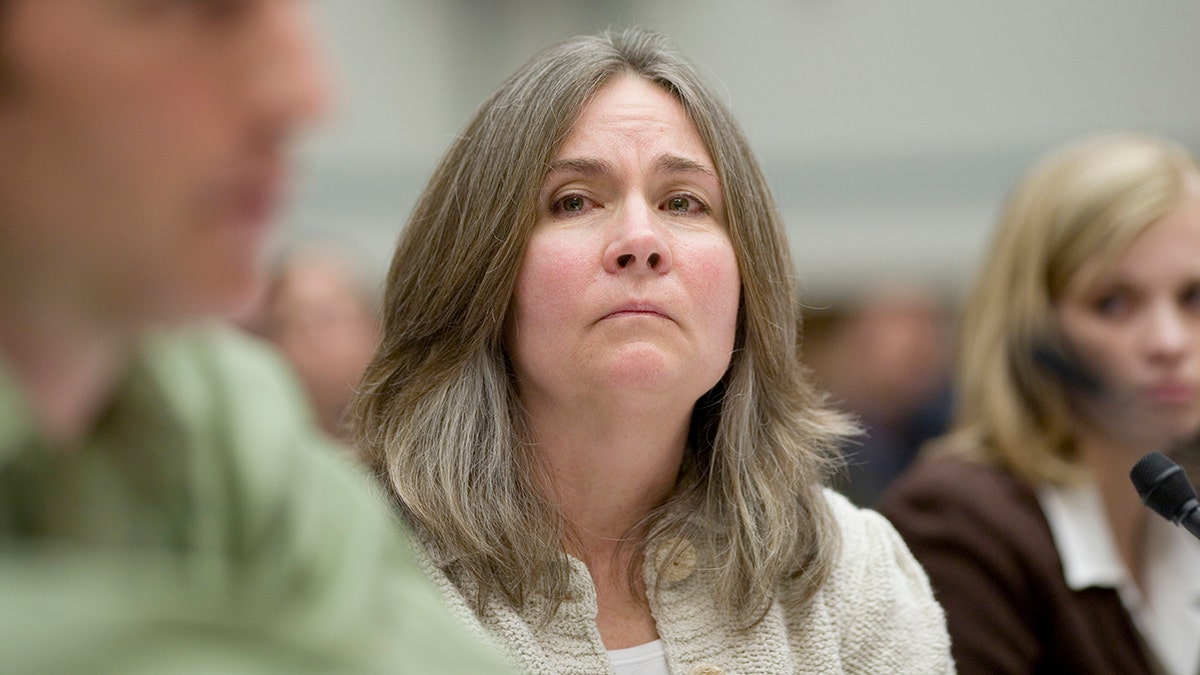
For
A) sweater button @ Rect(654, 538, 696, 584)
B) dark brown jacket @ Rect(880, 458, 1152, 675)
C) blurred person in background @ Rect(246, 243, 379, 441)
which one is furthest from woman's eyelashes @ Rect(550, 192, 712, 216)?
blurred person in background @ Rect(246, 243, 379, 441)

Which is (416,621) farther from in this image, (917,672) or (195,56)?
(917,672)

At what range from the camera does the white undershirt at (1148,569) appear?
1879mm

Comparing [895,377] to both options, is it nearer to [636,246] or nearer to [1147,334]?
[1147,334]

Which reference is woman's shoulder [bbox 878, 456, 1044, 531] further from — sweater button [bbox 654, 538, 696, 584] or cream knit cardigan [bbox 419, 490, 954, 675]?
sweater button [bbox 654, 538, 696, 584]

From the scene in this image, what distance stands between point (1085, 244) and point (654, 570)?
1.04 m

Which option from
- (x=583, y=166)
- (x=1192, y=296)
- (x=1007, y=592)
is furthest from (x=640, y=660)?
(x=1192, y=296)

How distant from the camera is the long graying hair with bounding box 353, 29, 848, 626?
1.32m

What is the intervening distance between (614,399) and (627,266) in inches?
5.4

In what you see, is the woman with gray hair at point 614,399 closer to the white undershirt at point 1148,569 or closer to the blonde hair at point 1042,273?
the white undershirt at point 1148,569

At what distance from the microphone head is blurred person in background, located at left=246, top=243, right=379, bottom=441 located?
5.14 feet

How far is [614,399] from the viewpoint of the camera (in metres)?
1.30

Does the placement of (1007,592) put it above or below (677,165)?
below

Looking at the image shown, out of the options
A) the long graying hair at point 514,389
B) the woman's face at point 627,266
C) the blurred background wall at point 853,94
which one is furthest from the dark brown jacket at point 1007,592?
the blurred background wall at point 853,94

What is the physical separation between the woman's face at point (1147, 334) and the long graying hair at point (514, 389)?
2.33ft
